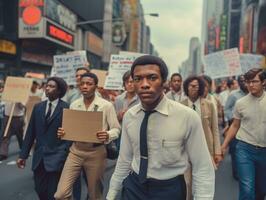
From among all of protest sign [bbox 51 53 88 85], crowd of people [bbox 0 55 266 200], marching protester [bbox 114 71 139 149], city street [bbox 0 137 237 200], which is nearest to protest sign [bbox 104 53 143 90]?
protest sign [bbox 51 53 88 85]

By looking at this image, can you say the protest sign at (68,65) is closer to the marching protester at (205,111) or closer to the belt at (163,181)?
the marching protester at (205,111)

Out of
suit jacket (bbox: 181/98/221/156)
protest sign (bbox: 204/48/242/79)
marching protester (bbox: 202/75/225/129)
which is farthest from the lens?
protest sign (bbox: 204/48/242/79)

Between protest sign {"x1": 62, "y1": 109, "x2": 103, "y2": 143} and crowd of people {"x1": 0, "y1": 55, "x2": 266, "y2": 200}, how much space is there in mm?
83

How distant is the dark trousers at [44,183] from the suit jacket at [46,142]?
8 cm

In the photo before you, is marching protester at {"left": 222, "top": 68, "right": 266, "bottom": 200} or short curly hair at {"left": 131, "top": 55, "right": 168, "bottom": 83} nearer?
short curly hair at {"left": 131, "top": 55, "right": 168, "bottom": 83}

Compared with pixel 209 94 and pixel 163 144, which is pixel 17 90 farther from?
pixel 163 144

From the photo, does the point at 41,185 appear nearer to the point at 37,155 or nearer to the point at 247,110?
the point at 37,155

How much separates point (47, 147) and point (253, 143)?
208 cm

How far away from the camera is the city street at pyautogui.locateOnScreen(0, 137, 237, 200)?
5990 mm

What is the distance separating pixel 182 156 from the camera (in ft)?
8.47

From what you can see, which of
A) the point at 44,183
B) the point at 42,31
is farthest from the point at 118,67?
→ the point at 42,31

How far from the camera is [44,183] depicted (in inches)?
175

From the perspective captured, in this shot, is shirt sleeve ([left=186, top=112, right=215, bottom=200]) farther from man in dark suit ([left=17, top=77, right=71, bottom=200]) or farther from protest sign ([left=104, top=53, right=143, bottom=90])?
protest sign ([left=104, top=53, right=143, bottom=90])

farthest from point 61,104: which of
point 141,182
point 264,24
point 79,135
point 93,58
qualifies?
point 264,24
